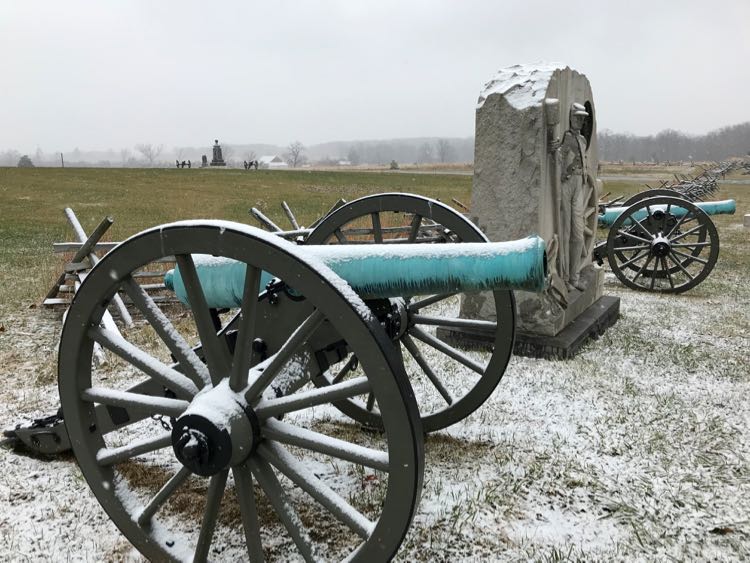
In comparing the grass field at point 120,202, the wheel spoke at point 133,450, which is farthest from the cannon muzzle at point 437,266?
the grass field at point 120,202

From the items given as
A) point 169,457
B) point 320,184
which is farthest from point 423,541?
point 320,184

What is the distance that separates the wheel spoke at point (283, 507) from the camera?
6.98 feet

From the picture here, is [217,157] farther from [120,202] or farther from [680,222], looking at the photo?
[680,222]

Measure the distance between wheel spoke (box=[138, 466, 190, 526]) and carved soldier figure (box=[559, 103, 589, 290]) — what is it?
13.9ft

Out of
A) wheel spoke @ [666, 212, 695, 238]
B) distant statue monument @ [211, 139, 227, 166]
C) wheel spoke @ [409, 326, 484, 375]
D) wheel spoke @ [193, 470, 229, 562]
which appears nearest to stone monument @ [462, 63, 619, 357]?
wheel spoke @ [409, 326, 484, 375]

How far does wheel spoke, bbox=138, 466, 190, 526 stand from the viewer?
2262mm

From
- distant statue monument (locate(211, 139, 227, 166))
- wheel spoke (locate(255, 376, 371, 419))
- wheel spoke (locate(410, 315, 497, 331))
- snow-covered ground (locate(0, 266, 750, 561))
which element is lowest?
snow-covered ground (locate(0, 266, 750, 561))

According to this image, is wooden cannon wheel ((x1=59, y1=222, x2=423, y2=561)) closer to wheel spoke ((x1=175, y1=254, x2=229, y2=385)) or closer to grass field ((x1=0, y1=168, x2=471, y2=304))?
wheel spoke ((x1=175, y1=254, x2=229, y2=385))

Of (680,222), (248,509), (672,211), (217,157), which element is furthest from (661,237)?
(217,157)

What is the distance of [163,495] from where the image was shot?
2.29 metres

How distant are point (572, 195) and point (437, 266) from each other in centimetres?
392

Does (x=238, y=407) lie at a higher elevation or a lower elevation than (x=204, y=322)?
lower

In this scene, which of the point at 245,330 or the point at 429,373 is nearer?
the point at 245,330

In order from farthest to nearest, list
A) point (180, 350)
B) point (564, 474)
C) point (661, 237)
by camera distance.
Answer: point (661, 237) < point (564, 474) < point (180, 350)
